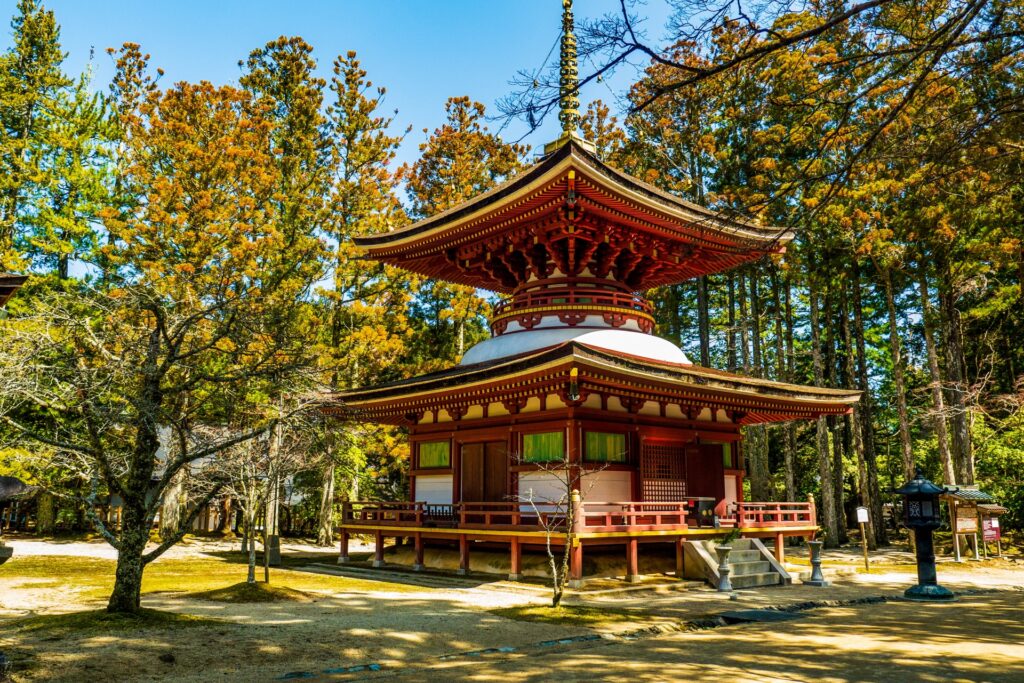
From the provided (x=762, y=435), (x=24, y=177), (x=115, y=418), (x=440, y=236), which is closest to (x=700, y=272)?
(x=440, y=236)

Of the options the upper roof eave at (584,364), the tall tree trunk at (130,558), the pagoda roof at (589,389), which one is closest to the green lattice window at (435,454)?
the pagoda roof at (589,389)

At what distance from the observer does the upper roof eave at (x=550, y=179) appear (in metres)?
16.8

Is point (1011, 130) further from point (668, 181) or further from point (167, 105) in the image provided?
point (167, 105)

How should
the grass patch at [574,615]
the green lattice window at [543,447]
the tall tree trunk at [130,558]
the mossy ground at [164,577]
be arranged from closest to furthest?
the tall tree trunk at [130,558] → the grass patch at [574,615] → the mossy ground at [164,577] → the green lattice window at [543,447]

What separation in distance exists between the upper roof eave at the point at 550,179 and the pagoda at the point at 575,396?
0.17ft

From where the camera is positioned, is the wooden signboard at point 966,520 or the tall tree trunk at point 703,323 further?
the tall tree trunk at point 703,323

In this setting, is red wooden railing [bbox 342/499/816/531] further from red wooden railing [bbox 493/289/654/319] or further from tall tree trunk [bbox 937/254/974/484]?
tall tree trunk [bbox 937/254/974/484]

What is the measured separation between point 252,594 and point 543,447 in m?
7.34

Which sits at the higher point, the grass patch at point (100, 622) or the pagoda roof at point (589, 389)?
the pagoda roof at point (589, 389)

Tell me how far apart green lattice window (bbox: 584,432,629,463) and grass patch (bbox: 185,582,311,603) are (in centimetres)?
→ 699

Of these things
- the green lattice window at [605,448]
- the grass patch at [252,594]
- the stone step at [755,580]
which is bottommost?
the stone step at [755,580]

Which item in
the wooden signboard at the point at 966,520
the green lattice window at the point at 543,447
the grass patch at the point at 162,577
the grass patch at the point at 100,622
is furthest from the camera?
the wooden signboard at the point at 966,520

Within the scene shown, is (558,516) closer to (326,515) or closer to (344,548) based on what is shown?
(344,548)

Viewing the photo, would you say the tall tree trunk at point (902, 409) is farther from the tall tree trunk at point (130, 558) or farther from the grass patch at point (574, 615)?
the tall tree trunk at point (130, 558)
